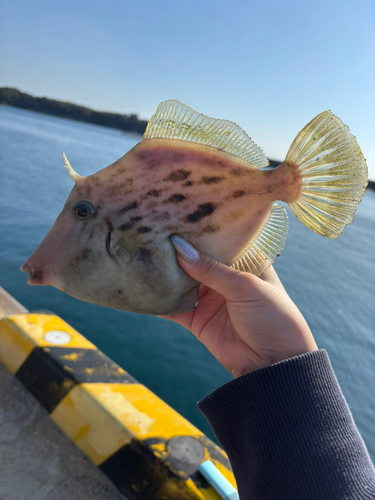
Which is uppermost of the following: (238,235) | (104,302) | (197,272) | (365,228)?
(365,228)

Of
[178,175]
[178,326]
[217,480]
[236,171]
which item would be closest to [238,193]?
[236,171]

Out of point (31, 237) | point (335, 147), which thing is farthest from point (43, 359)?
point (31, 237)

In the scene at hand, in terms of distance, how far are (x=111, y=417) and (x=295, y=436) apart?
2.45m

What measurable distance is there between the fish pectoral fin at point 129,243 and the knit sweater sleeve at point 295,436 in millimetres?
966

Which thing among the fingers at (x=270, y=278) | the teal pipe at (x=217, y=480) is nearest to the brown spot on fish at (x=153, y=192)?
the fingers at (x=270, y=278)

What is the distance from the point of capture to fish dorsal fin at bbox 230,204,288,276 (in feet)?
6.60

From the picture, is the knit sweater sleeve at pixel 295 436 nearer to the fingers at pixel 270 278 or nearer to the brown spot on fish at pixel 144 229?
the fingers at pixel 270 278

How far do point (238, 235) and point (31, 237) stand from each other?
30.3 ft

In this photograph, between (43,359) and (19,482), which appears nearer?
(19,482)

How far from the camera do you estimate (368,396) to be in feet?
23.3

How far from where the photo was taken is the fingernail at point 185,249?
1.84 meters

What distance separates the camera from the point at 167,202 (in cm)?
184

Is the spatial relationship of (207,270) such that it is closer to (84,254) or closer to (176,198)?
(176,198)

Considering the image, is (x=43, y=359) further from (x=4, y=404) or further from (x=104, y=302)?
(x=104, y=302)
